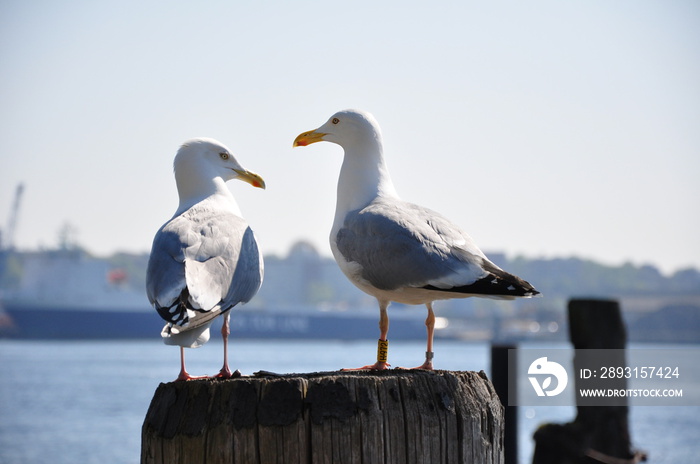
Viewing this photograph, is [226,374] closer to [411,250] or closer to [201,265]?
[201,265]

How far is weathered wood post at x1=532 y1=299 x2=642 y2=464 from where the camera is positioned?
23.7ft

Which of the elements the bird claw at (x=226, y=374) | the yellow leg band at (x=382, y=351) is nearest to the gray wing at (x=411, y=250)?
the yellow leg band at (x=382, y=351)

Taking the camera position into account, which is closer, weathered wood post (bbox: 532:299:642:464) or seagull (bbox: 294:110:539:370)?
seagull (bbox: 294:110:539:370)

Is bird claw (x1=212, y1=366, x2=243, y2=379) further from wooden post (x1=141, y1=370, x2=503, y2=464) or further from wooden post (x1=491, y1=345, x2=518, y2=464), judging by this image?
wooden post (x1=491, y1=345, x2=518, y2=464)

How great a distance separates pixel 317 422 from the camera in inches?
88.4

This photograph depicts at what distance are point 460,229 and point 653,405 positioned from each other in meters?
28.2

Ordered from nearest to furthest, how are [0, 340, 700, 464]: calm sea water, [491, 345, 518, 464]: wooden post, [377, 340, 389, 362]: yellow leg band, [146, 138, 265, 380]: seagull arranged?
[146, 138, 265, 380]: seagull, [377, 340, 389, 362]: yellow leg band, [491, 345, 518, 464]: wooden post, [0, 340, 700, 464]: calm sea water

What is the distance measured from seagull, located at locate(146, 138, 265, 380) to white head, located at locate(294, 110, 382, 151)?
0.33 m

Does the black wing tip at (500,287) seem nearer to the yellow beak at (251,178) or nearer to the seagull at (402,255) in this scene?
the seagull at (402,255)

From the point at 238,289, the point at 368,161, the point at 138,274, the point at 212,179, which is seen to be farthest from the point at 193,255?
the point at 138,274

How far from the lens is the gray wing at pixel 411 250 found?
11.5ft

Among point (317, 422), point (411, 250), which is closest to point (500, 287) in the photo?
point (411, 250)

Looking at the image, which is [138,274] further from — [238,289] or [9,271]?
[238,289]

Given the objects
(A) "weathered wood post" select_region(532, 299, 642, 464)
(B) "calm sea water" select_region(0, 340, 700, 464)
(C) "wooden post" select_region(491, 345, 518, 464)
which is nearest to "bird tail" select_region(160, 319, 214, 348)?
(C) "wooden post" select_region(491, 345, 518, 464)
